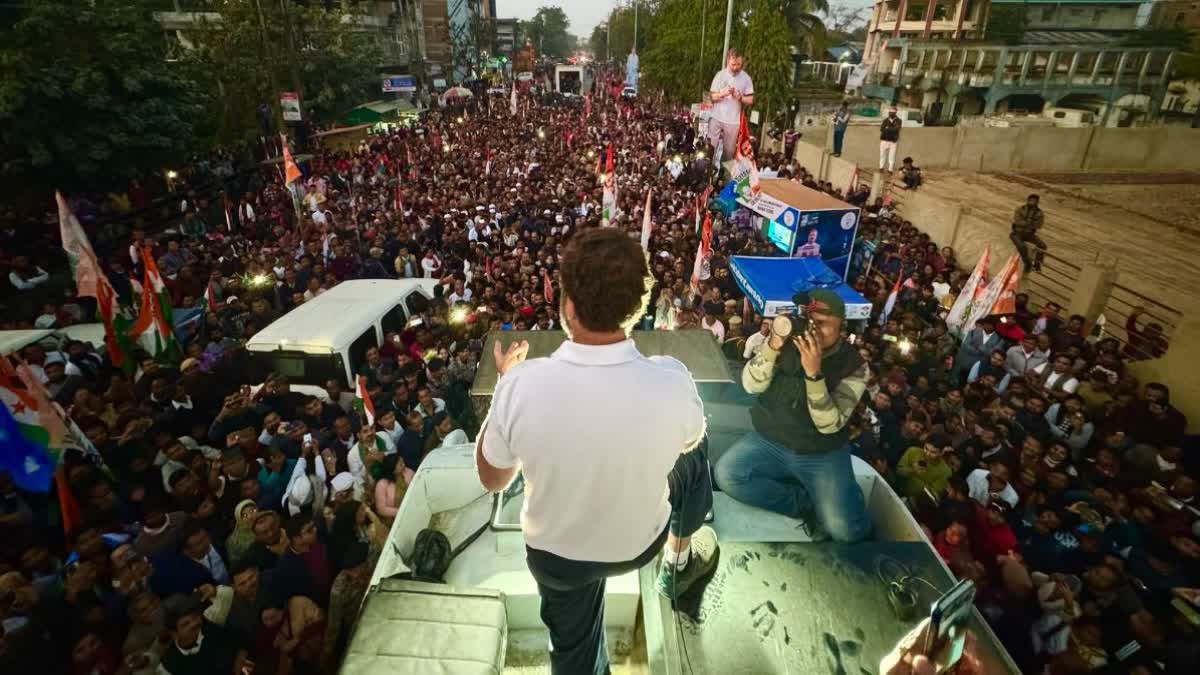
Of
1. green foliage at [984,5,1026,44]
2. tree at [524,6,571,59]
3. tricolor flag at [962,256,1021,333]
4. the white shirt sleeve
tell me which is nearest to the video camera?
the white shirt sleeve

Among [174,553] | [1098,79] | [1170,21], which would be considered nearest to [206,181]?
[174,553]

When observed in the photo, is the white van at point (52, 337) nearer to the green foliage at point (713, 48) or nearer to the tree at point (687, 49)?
the green foliage at point (713, 48)

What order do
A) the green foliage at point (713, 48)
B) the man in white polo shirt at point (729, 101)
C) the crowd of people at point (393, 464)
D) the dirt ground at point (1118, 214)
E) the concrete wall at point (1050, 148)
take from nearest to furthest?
the crowd of people at point (393, 464) → the dirt ground at point (1118, 214) → the man in white polo shirt at point (729, 101) → the concrete wall at point (1050, 148) → the green foliage at point (713, 48)

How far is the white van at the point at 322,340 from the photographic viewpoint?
7.05 metres

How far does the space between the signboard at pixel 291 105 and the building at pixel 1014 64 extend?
37.3 meters

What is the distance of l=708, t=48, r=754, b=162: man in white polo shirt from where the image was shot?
18766mm

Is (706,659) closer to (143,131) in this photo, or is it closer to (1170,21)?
(143,131)

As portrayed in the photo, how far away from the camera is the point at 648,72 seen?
37031 mm

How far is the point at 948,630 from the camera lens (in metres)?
1.97

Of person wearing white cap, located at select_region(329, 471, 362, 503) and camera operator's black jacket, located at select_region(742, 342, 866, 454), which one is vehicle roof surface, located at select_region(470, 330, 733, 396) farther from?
person wearing white cap, located at select_region(329, 471, 362, 503)

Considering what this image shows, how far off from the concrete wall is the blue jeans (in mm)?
20232

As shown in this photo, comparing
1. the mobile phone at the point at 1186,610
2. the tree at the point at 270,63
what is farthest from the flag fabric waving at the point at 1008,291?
the tree at the point at 270,63

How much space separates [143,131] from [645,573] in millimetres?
16988

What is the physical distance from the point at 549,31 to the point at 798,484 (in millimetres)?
163821
